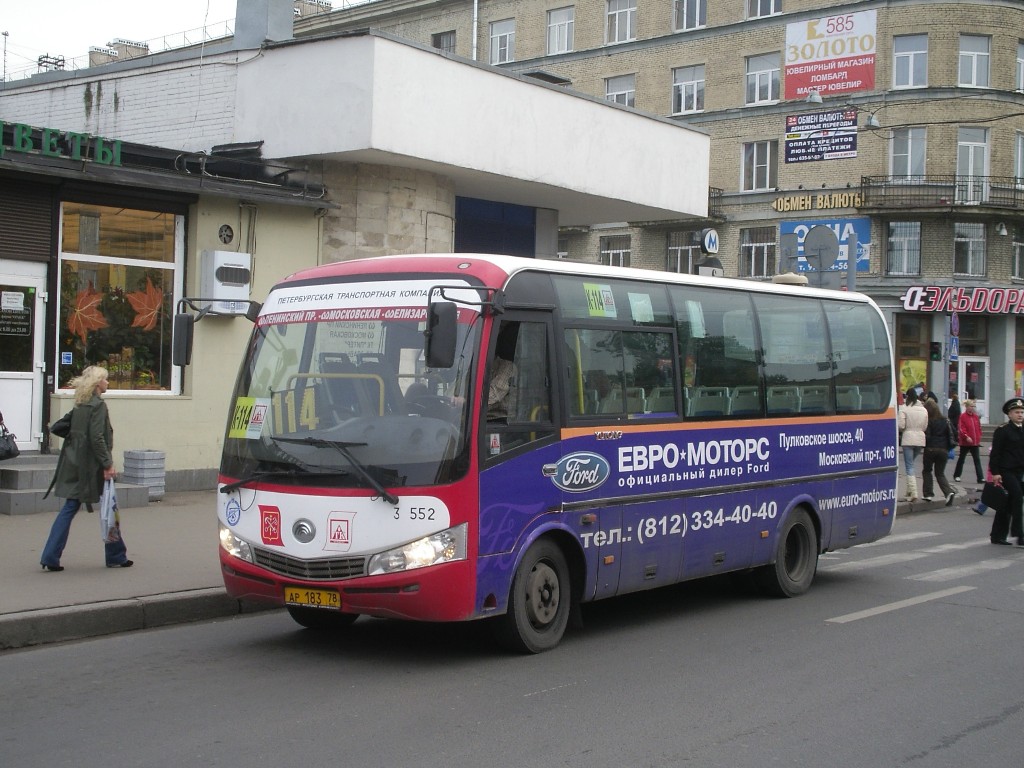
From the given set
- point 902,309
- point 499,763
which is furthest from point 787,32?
point 499,763

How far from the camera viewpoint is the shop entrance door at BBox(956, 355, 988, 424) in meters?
45.0

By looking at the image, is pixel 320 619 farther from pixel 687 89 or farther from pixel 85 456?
pixel 687 89

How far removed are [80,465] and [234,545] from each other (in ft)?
8.30

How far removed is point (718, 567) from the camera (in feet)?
32.9

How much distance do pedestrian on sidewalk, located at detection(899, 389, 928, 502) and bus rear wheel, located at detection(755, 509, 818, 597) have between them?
8671mm

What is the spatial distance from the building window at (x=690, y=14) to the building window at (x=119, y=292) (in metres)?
35.6

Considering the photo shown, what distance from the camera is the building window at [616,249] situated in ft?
166

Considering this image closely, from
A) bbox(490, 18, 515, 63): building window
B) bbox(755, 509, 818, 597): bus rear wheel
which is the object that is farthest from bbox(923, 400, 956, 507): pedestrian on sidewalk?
bbox(490, 18, 515, 63): building window

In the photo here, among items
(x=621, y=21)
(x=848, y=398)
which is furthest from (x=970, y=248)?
(x=848, y=398)

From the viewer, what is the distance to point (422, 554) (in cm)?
743

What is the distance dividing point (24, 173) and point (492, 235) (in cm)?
878

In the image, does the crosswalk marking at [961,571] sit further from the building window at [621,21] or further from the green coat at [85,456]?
the building window at [621,21]

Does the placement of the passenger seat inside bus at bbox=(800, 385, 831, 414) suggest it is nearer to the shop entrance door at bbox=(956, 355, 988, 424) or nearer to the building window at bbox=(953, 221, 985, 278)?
the building window at bbox=(953, 221, 985, 278)

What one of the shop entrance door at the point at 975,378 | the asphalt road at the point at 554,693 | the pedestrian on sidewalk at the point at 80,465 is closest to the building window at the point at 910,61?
the shop entrance door at the point at 975,378
